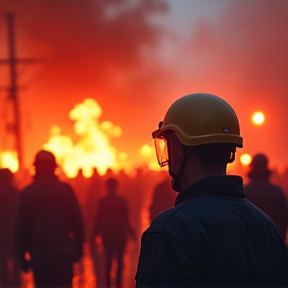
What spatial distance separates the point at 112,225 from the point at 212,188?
7.63 m

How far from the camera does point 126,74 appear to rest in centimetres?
3019

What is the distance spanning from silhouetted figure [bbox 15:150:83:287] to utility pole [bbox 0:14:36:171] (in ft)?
48.0

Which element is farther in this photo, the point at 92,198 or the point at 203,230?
the point at 92,198

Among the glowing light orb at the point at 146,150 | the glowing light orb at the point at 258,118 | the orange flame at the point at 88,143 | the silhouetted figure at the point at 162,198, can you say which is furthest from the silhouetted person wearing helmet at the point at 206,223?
the glowing light orb at the point at 146,150

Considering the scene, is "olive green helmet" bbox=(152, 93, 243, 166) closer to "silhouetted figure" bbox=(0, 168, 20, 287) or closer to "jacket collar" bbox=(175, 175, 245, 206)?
"jacket collar" bbox=(175, 175, 245, 206)

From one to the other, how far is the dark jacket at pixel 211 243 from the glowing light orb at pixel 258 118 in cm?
2270

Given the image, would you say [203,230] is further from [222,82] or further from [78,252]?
[222,82]

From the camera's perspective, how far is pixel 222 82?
82.1 feet

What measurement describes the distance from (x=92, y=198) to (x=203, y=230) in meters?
10.8

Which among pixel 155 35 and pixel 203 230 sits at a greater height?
pixel 155 35

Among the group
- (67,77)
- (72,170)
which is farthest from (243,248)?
(72,170)

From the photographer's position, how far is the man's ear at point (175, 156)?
249 centimetres

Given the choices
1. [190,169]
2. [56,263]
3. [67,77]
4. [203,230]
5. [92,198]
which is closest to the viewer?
[203,230]

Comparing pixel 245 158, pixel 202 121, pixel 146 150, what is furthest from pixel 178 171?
pixel 146 150
